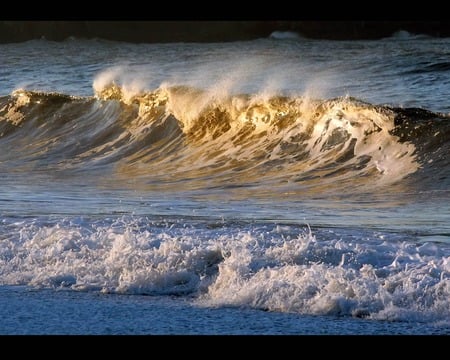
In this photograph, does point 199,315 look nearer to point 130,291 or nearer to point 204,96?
point 130,291

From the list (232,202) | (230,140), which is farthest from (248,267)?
(230,140)

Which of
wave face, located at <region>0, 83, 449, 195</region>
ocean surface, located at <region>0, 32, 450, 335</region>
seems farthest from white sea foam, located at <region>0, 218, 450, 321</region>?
wave face, located at <region>0, 83, 449, 195</region>

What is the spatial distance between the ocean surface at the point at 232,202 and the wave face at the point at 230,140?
39 millimetres

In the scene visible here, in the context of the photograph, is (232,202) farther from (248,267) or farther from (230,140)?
(230,140)

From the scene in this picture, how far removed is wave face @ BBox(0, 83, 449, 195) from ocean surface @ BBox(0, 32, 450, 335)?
0.13 ft

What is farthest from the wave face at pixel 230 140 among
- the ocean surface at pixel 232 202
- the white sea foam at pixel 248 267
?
the white sea foam at pixel 248 267

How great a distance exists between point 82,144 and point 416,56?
11.1 meters

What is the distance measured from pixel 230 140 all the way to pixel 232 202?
245 inches

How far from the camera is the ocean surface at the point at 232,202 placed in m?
7.08

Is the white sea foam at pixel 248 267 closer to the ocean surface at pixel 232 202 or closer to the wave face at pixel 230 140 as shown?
the ocean surface at pixel 232 202

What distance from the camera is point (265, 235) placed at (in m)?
8.63
